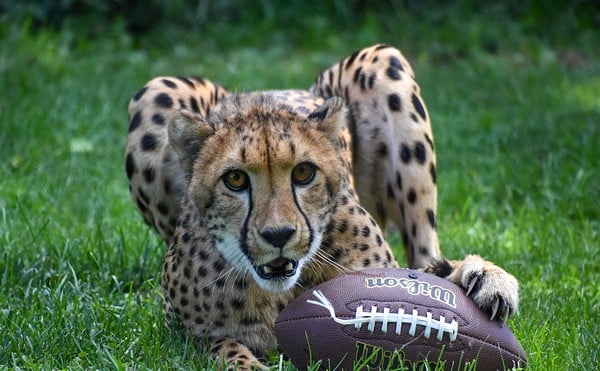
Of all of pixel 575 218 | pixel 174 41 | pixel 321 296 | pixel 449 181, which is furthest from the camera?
pixel 174 41

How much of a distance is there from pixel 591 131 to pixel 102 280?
3.86 m

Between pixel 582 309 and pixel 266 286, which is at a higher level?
pixel 266 286

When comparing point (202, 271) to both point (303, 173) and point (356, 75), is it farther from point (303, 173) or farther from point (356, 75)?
point (356, 75)

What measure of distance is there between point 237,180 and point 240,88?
4330 millimetres

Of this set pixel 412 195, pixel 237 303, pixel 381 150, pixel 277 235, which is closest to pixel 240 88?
pixel 381 150

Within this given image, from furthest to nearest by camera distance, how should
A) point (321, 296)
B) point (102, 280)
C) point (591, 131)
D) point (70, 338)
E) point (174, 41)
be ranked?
point (174, 41) < point (591, 131) < point (102, 280) < point (70, 338) < point (321, 296)

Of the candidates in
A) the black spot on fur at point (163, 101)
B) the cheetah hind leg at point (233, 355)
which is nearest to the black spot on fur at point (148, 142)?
the black spot on fur at point (163, 101)

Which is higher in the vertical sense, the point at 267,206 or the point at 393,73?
the point at 393,73

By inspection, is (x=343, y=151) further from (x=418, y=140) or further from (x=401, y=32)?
(x=401, y=32)

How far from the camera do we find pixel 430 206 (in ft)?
16.3

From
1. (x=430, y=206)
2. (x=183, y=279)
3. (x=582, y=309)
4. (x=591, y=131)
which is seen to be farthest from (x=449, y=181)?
(x=183, y=279)

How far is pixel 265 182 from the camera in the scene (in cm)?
369

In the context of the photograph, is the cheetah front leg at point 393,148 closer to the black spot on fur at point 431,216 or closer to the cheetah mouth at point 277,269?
the black spot on fur at point 431,216

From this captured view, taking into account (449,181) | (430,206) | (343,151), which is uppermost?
(343,151)
